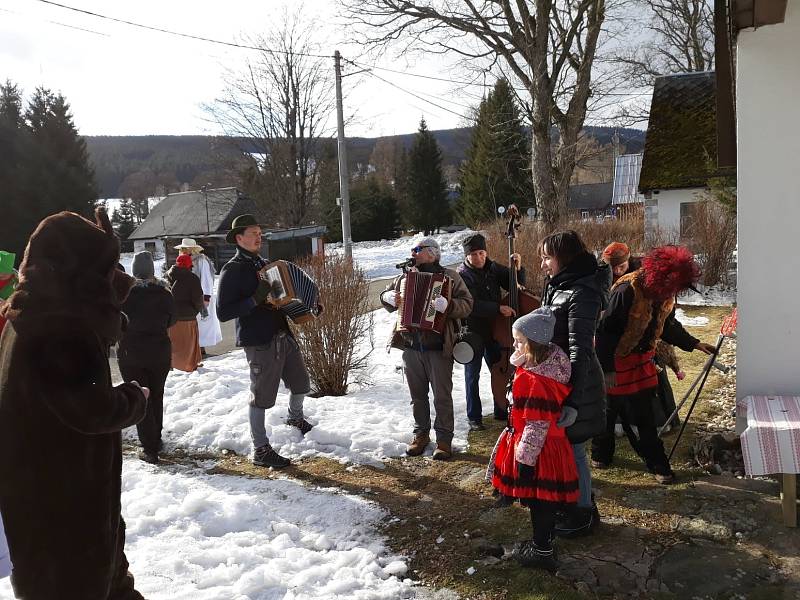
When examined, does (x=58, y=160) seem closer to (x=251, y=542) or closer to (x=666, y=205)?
(x=666, y=205)

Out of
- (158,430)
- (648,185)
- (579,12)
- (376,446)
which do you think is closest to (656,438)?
(376,446)

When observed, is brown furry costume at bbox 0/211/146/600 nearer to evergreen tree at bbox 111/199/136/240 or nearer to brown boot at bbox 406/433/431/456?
brown boot at bbox 406/433/431/456

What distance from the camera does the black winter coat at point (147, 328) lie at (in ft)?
16.8

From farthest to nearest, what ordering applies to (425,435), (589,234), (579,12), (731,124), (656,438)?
1. (579,12)
2. (589,234)
3. (731,124)
4. (425,435)
5. (656,438)

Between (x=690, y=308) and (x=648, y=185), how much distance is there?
30.4 feet

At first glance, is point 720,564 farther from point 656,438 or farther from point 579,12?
point 579,12

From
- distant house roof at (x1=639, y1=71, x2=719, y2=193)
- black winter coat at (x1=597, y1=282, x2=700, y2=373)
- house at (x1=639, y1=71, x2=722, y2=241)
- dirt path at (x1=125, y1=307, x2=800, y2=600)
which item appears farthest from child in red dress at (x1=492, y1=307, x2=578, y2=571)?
distant house roof at (x1=639, y1=71, x2=719, y2=193)

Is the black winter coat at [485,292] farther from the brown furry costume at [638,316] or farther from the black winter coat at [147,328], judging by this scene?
the black winter coat at [147,328]

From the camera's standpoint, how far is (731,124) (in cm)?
592

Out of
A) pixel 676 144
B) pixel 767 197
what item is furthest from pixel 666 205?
pixel 767 197

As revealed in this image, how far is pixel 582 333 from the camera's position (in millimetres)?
3381

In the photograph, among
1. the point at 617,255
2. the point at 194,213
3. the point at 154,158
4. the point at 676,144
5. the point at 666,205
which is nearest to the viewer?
the point at 617,255

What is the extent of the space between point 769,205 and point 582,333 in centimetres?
218

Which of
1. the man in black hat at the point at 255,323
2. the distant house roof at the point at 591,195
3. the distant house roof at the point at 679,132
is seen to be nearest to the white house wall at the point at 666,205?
the distant house roof at the point at 679,132
